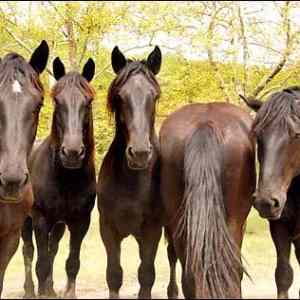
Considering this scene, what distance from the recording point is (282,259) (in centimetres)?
558

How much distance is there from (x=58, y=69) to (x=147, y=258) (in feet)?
8.38

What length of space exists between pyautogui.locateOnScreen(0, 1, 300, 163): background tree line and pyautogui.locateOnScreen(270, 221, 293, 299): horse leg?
895cm

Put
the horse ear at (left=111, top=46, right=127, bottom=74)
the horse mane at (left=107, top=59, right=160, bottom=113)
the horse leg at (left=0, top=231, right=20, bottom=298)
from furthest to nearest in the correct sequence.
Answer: the horse ear at (left=111, top=46, right=127, bottom=74)
the horse mane at (left=107, top=59, right=160, bottom=113)
the horse leg at (left=0, top=231, right=20, bottom=298)

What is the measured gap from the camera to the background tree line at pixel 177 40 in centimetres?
1450

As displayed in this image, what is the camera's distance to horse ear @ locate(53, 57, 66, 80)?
6830 millimetres

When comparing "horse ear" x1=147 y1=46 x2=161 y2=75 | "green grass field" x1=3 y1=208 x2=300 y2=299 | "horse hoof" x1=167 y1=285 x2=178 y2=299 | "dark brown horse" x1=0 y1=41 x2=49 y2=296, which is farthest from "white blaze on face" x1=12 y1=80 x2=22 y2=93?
"horse hoof" x1=167 y1=285 x2=178 y2=299

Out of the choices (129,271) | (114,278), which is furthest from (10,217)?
(129,271)

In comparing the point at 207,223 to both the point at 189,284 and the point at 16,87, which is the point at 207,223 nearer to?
the point at 189,284

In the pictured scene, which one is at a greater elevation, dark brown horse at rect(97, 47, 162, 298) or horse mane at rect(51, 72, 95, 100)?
horse mane at rect(51, 72, 95, 100)

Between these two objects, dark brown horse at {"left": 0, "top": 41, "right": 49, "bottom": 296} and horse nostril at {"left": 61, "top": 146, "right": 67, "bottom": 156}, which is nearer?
dark brown horse at {"left": 0, "top": 41, "right": 49, "bottom": 296}

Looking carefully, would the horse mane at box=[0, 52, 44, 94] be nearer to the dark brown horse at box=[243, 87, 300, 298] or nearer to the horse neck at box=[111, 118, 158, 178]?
the horse neck at box=[111, 118, 158, 178]

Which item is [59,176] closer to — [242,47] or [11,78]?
[11,78]

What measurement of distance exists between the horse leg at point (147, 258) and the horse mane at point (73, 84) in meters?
1.61

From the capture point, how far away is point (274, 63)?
15.5 metres
